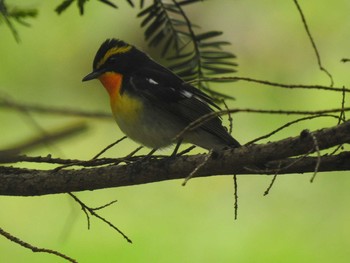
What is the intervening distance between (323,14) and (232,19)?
3.15ft

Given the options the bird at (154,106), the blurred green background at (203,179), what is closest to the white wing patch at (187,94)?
the bird at (154,106)

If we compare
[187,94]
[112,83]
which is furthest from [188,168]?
[112,83]

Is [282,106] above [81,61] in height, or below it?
below

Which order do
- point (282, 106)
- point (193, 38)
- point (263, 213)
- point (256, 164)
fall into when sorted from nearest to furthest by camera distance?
point (256, 164), point (193, 38), point (263, 213), point (282, 106)

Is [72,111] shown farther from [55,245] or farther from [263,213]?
[263,213]

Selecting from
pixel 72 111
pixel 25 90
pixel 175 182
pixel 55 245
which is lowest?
pixel 72 111

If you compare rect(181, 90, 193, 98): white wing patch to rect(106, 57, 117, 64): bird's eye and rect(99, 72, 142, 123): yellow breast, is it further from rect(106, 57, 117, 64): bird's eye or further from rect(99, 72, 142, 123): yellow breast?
rect(106, 57, 117, 64): bird's eye

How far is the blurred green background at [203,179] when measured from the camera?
5.37m

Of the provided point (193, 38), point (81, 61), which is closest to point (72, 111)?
point (193, 38)

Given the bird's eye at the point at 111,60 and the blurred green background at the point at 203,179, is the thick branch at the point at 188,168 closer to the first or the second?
the bird's eye at the point at 111,60

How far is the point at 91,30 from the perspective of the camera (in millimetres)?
8125

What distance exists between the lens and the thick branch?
1448mm

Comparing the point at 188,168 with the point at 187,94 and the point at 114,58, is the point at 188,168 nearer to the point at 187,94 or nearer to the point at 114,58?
the point at 187,94

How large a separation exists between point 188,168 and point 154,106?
81 centimetres
